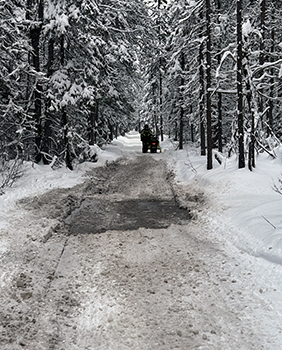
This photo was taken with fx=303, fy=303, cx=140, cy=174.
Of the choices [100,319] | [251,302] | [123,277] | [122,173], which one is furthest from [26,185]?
[251,302]

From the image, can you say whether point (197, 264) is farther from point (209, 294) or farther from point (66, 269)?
point (66, 269)

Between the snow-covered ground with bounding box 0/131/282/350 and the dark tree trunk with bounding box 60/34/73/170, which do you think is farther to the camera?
the dark tree trunk with bounding box 60/34/73/170

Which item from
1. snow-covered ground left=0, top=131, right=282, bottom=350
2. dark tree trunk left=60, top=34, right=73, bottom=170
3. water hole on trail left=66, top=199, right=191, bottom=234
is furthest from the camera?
dark tree trunk left=60, top=34, right=73, bottom=170

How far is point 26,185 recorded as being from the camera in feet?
37.1

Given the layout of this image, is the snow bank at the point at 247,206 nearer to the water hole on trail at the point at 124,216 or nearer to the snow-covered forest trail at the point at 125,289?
the snow-covered forest trail at the point at 125,289

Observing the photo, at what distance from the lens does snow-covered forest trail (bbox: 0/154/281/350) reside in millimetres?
3488

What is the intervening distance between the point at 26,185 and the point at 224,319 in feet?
30.6

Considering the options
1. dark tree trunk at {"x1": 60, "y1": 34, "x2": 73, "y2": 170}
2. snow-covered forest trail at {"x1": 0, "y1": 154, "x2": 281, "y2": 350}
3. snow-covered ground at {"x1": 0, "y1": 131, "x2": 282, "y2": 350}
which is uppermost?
dark tree trunk at {"x1": 60, "y1": 34, "x2": 73, "y2": 170}

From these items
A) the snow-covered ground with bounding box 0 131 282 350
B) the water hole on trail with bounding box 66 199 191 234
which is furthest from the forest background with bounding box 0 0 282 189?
the water hole on trail with bounding box 66 199 191 234

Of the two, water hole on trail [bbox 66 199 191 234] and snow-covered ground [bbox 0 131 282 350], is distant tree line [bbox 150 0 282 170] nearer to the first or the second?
snow-covered ground [bbox 0 131 282 350]

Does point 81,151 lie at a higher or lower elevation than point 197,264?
higher

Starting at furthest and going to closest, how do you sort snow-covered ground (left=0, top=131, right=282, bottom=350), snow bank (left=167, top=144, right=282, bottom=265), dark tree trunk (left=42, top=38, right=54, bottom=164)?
dark tree trunk (left=42, top=38, right=54, bottom=164) < snow bank (left=167, top=144, right=282, bottom=265) < snow-covered ground (left=0, top=131, right=282, bottom=350)

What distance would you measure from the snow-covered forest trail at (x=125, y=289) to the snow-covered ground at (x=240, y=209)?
0.65 ft

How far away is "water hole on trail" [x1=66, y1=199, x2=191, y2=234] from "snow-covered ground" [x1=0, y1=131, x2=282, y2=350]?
0.94 metres
